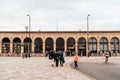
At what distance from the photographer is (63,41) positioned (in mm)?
103062

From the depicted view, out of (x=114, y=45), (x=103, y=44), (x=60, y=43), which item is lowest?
(x=114, y=45)

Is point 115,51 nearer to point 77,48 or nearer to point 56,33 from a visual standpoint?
point 77,48

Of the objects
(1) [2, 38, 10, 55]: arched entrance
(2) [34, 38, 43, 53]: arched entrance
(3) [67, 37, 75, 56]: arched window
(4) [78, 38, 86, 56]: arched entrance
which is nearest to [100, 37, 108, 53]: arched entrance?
(4) [78, 38, 86, 56]: arched entrance

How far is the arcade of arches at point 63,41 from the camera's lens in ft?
333

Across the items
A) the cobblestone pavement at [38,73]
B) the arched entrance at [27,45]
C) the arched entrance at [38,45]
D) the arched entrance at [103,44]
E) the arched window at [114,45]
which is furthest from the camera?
the arched entrance at [38,45]

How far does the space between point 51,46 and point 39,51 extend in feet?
11.9

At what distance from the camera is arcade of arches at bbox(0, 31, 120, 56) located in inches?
4001

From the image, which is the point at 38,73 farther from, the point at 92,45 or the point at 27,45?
the point at 92,45

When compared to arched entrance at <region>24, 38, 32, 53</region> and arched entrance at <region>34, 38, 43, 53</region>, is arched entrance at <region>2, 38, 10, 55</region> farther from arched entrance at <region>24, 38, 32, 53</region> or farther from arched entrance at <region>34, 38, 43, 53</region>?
arched entrance at <region>34, 38, 43, 53</region>

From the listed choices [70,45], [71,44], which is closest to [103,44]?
[71,44]

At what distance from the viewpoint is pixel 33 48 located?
334ft

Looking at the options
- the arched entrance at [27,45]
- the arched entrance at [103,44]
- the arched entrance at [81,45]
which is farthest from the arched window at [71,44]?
the arched entrance at [27,45]

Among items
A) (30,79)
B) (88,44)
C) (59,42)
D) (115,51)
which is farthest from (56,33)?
(30,79)

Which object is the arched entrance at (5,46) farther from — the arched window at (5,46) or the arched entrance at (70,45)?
the arched entrance at (70,45)
